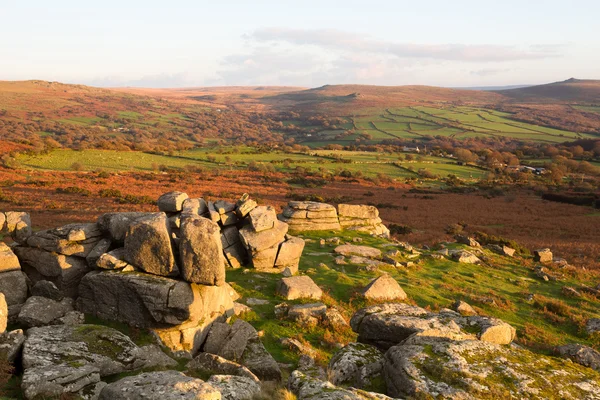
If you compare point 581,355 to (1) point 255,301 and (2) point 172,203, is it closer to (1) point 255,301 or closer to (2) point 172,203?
(1) point 255,301

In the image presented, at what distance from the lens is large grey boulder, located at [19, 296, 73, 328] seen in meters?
13.5

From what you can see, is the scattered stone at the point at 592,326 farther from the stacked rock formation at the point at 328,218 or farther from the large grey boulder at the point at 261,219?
the large grey boulder at the point at 261,219

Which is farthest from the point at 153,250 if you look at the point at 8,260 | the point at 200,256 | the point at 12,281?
the point at 8,260

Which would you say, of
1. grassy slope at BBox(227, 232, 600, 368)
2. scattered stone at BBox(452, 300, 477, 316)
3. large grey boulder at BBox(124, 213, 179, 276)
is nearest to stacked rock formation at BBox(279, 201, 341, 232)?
grassy slope at BBox(227, 232, 600, 368)

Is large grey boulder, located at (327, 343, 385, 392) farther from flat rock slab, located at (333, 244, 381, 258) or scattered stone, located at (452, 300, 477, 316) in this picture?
flat rock slab, located at (333, 244, 381, 258)

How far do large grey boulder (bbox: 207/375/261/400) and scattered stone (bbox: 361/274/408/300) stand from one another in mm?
10860

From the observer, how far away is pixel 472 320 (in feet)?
47.8

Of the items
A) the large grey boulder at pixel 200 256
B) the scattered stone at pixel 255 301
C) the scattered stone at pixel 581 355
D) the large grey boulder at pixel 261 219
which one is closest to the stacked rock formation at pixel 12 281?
the large grey boulder at pixel 200 256

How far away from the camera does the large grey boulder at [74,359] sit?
9930 mm

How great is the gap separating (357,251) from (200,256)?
15.9m

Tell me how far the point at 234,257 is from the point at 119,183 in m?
49.8

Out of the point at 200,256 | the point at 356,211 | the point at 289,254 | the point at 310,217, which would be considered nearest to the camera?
the point at 200,256

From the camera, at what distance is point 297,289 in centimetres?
2022

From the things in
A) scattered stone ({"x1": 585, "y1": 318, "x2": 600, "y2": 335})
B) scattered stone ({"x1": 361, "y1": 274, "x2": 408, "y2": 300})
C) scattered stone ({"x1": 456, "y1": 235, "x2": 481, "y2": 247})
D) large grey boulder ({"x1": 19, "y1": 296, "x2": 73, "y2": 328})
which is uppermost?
large grey boulder ({"x1": 19, "y1": 296, "x2": 73, "y2": 328})
